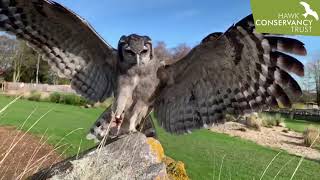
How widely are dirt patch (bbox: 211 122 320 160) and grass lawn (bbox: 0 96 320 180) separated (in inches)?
49.5

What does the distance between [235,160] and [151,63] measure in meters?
9.26

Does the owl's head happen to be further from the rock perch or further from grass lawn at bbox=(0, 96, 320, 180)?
grass lawn at bbox=(0, 96, 320, 180)

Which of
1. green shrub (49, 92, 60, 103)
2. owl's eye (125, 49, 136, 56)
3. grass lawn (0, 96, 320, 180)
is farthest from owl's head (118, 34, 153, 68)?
green shrub (49, 92, 60, 103)

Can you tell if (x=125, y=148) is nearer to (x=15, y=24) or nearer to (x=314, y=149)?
(x=15, y=24)

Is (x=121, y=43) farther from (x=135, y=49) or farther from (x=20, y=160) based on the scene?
(x=20, y=160)

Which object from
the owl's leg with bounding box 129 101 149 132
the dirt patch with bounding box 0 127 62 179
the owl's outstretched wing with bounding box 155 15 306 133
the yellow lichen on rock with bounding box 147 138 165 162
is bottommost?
the dirt patch with bounding box 0 127 62 179

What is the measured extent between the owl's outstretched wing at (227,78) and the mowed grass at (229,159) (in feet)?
17.9

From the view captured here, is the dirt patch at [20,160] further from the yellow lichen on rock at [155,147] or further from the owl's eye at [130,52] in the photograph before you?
the owl's eye at [130,52]

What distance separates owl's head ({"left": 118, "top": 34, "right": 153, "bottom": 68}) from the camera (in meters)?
4.08

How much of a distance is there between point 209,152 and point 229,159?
2.06 ft

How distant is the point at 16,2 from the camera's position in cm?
430

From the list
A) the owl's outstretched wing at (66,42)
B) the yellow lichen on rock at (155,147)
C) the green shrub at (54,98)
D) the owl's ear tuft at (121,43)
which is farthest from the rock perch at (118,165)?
the green shrub at (54,98)

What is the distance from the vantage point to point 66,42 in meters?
4.58

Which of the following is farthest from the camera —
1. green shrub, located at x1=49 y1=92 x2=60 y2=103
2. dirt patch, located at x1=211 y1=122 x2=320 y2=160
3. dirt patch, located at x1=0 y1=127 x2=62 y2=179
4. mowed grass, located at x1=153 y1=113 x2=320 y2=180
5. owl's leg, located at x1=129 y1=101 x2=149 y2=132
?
green shrub, located at x1=49 y1=92 x2=60 y2=103
